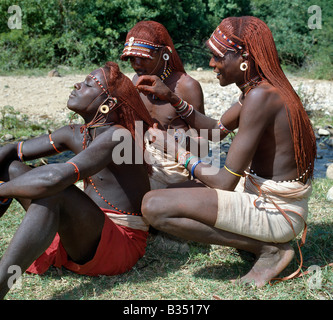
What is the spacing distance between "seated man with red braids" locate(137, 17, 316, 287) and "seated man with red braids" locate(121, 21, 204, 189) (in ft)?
3.42

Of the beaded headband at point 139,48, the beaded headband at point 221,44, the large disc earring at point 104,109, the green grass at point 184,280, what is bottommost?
the green grass at point 184,280

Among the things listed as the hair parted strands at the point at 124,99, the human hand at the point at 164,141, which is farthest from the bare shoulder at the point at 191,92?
the hair parted strands at the point at 124,99

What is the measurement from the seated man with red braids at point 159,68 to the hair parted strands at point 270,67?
1.24 meters

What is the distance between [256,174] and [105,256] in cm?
119

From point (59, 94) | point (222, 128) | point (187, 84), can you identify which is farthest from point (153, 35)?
point (59, 94)

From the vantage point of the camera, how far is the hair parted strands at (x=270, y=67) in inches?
118

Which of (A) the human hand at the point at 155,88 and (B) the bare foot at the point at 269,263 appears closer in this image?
(B) the bare foot at the point at 269,263

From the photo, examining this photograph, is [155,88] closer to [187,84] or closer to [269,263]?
[187,84]

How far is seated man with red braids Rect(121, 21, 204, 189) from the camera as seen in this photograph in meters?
4.24

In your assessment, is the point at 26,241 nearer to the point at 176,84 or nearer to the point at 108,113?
the point at 108,113

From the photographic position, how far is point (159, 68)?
439 centimetres

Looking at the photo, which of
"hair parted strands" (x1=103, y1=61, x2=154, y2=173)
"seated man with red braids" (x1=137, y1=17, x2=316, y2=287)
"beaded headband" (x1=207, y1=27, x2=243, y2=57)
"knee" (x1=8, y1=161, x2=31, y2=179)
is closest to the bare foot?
"seated man with red braids" (x1=137, y1=17, x2=316, y2=287)

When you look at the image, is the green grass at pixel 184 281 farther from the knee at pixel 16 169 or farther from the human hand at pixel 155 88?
the human hand at pixel 155 88

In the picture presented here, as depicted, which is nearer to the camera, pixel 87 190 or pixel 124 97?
pixel 124 97
